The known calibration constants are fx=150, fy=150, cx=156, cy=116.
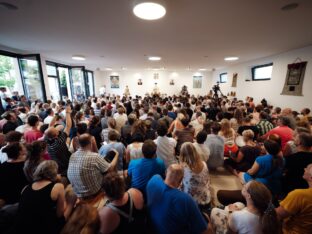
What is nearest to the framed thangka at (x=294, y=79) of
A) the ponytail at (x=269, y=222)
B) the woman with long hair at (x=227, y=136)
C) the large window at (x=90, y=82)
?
the woman with long hair at (x=227, y=136)

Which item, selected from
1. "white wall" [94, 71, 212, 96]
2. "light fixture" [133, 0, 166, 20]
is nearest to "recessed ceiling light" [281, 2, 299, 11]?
"light fixture" [133, 0, 166, 20]

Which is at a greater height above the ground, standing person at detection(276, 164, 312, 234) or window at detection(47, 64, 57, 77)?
window at detection(47, 64, 57, 77)

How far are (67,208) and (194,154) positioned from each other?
1.54 m

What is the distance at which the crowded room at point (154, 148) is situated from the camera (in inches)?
46.0

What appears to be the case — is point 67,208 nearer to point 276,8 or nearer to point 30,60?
point 276,8

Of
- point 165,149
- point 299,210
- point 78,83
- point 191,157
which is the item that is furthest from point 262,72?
point 78,83

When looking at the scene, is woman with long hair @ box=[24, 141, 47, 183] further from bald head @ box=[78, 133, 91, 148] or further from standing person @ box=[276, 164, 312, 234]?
standing person @ box=[276, 164, 312, 234]

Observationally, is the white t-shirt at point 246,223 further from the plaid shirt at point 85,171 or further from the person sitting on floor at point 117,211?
the plaid shirt at point 85,171

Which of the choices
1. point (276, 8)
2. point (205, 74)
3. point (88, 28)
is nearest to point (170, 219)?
point (276, 8)

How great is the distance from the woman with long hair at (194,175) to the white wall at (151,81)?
1224 centimetres

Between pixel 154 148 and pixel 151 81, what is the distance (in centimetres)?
1225

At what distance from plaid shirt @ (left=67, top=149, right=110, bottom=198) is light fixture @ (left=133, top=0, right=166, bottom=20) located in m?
2.13

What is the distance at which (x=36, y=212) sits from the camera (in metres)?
1.21

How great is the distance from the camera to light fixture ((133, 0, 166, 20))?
2055 mm
